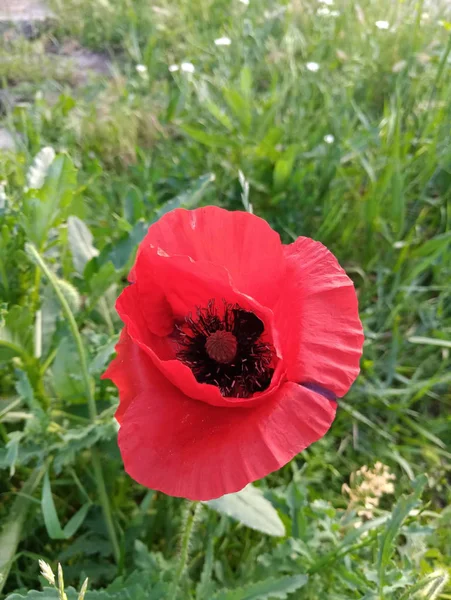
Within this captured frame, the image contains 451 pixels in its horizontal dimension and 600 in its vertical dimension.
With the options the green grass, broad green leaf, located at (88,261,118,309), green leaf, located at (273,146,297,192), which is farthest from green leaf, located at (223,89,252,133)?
broad green leaf, located at (88,261,118,309)

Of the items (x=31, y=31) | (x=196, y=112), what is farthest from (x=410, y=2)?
(x=31, y=31)

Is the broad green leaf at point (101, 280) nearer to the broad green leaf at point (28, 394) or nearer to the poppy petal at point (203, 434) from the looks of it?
the broad green leaf at point (28, 394)

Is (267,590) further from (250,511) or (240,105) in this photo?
(240,105)

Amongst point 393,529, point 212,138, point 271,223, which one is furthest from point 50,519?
point 212,138

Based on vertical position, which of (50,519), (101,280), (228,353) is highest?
(228,353)

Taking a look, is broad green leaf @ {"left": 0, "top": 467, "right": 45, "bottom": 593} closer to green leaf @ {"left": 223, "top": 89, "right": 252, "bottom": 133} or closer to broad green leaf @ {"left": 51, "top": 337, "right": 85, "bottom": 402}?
broad green leaf @ {"left": 51, "top": 337, "right": 85, "bottom": 402}

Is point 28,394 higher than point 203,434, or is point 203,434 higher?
point 203,434

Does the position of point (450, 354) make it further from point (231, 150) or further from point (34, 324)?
point (34, 324)

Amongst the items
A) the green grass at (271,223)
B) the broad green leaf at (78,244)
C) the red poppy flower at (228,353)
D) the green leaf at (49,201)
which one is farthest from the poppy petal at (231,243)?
the broad green leaf at (78,244)
